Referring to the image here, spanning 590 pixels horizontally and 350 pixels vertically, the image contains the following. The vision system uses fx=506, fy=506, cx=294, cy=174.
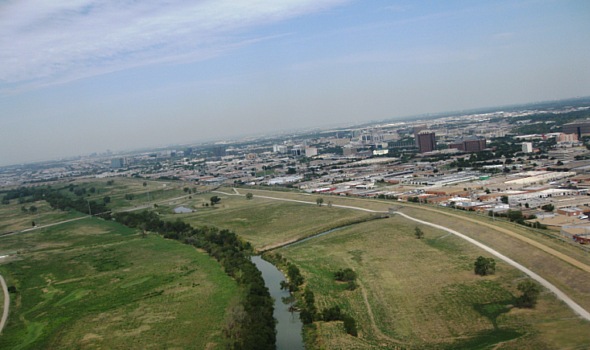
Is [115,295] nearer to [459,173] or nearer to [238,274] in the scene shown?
[238,274]

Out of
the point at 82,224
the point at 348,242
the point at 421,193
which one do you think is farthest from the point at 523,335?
the point at 82,224

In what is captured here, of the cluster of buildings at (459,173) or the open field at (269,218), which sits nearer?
the open field at (269,218)

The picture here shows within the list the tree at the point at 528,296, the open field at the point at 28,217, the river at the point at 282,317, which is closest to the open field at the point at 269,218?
the river at the point at 282,317

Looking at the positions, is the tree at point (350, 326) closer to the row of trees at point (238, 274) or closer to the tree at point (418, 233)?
the row of trees at point (238, 274)

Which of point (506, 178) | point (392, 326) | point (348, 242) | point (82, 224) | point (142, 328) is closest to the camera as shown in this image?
point (392, 326)

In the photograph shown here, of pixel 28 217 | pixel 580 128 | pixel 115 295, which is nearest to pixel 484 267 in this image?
pixel 115 295

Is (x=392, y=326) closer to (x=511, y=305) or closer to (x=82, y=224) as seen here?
(x=511, y=305)

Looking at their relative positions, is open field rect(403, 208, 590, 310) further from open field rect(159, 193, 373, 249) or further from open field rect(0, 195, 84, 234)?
open field rect(0, 195, 84, 234)
